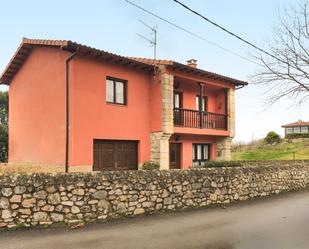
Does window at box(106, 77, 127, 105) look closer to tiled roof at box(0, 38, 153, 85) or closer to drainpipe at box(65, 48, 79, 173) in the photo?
tiled roof at box(0, 38, 153, 85)

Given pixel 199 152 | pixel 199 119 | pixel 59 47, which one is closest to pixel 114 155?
pixel 59 47

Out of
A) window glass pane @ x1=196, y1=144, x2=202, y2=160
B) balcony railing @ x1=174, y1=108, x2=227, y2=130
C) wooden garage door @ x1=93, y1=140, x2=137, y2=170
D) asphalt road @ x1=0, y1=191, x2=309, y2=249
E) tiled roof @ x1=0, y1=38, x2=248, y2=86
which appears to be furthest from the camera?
window glass pane @ x1=196, y1=144, x2=202, y2=160

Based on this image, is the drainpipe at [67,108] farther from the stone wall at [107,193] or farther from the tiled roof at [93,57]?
the stone wall at [107,193]

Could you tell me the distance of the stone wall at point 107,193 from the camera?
30.6 feet

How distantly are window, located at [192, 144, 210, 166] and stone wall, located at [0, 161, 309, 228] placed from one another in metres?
8.56

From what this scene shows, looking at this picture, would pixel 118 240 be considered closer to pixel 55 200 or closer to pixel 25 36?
pixel 55 200

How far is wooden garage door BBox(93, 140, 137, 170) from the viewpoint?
1748 centimetres

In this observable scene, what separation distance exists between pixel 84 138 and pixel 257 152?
32.0 m

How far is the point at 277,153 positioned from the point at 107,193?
1413 inches

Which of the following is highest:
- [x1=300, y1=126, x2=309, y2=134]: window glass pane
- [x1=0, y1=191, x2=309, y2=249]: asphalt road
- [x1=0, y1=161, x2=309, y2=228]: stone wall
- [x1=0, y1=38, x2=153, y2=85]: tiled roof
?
[x1=0, y1=38, x2=153, y2=85]: tiled roof

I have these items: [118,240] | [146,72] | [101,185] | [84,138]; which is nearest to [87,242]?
[118,240]

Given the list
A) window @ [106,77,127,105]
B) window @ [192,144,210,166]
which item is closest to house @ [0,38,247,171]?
window @ [106,77,127,105]

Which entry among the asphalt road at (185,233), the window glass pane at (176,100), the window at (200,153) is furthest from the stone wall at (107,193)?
the window at (200,153)

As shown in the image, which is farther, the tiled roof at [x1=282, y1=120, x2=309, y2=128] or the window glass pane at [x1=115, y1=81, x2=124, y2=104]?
the tiled roof at [x1=282, y1=120, x2=309, y2=128]
